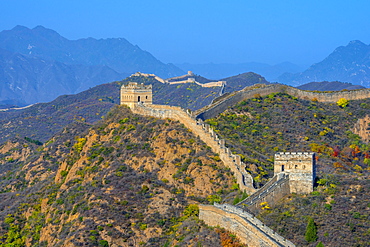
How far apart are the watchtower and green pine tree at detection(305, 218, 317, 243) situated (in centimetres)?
632

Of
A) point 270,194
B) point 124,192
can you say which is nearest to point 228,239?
point 270,194

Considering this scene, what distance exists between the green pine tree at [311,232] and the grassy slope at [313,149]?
451mm

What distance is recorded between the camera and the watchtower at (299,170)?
52469mm

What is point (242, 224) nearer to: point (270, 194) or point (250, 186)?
point (270, 194)

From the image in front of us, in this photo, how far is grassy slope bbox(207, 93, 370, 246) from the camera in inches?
1877

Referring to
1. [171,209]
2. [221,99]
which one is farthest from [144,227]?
[221,99]

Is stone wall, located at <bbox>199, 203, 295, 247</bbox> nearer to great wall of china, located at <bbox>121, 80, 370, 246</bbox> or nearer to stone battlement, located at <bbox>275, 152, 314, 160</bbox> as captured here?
great wall of china, located at <bbox>121, 80, 370, 246</bbox>

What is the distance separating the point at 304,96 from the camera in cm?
10550

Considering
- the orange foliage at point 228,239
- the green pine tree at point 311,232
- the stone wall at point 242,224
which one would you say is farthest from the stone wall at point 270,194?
the green pine tree at point 311,232

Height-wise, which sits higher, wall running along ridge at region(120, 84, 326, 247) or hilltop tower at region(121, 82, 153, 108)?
hilltop tower at region(121, 82, 153, 108)

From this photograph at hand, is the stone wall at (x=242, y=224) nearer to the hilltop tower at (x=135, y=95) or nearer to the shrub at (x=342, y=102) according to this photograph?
the hilltop tower at (x=135, y=95)

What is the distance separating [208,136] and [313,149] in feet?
54.2

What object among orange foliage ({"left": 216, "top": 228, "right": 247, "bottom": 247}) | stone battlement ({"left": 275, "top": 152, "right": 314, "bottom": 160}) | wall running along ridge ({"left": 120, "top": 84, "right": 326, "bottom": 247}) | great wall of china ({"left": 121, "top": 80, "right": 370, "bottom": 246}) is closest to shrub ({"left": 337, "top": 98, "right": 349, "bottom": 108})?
great wall of china ({"left": 121, "top": 80, "right": 370, "bottom": 246})

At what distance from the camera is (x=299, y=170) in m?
52.6
